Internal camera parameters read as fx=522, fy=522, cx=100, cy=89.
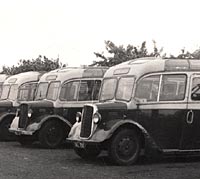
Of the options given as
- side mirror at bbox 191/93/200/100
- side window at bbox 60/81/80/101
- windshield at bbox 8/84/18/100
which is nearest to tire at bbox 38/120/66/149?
side window at bbox 60/81/80/101

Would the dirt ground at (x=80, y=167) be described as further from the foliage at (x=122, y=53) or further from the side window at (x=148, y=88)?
the foliage at (x=122, y=53)

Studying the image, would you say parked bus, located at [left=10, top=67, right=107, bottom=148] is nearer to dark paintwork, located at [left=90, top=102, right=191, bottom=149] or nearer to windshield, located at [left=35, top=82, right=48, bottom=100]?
windshield, located at [left=35, top=82, right=48, bottom=100]

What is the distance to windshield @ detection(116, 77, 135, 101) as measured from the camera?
1174 centimetres

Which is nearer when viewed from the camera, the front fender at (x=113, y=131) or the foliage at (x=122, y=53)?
the front fender at (x=113, y=131)

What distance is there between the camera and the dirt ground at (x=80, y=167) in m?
9.59

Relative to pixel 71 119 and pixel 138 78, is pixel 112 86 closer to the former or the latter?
pixel 138 78

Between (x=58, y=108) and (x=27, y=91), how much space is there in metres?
2.78

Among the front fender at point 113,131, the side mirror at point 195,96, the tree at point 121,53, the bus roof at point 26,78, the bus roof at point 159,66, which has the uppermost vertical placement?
the tree at point 121,53

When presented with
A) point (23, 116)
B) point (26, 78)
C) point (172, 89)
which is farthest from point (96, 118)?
point (26, 78)

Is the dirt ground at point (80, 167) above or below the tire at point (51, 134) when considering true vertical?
below

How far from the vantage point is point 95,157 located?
12.5 metres

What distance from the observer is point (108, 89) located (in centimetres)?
1244

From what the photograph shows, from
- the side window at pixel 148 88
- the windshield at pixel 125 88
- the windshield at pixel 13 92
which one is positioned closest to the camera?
the side window at pixel 148 88

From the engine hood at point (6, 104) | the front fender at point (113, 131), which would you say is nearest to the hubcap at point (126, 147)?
the front fender at point (113, 131)
